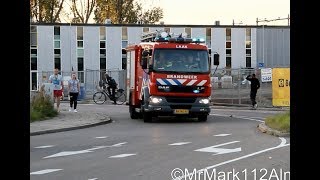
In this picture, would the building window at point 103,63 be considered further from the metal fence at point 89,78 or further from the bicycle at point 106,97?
the bicycle at point 106,97

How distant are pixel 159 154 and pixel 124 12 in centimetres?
5845

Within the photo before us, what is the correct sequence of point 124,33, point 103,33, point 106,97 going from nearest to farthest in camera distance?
point 106,97, point 103,33, point 124,33

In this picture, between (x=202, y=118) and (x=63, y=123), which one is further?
(x=202, y=118)

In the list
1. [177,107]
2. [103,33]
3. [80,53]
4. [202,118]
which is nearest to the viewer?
[177,107]

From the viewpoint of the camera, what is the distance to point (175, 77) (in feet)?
63.1

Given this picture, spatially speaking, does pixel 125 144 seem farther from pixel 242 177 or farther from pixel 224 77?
pixel 224 77

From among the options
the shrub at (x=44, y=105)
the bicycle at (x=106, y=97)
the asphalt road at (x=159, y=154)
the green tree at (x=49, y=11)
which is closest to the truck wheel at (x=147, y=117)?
the asphalt road at (x=159, y=154)

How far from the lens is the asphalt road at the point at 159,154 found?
28.2ft

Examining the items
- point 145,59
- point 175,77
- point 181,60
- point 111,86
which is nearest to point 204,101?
point 175,77

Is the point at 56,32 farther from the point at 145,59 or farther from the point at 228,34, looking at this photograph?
the point at 145,59

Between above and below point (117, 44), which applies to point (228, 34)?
above

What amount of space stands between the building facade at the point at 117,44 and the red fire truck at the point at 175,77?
31.4m

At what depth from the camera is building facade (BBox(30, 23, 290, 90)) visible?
52.3 meters

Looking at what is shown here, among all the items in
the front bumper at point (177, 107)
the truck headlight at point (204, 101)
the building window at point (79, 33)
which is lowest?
the front bumper at point (177, 107)
